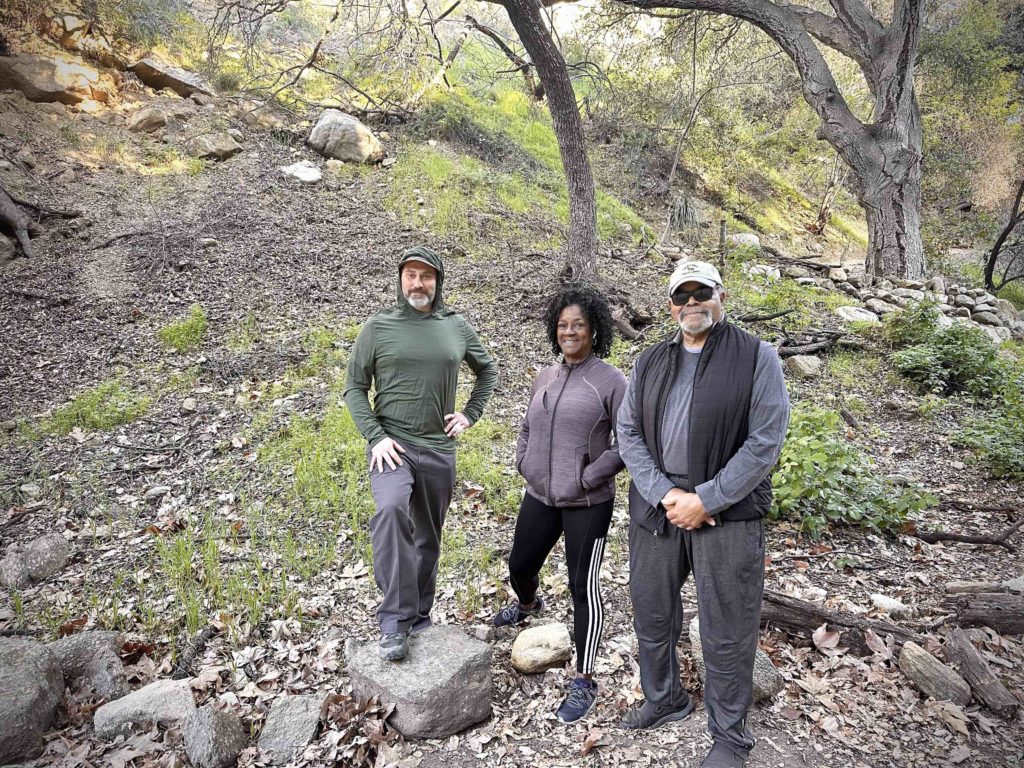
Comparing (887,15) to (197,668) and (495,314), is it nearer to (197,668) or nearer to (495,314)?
(495,314)

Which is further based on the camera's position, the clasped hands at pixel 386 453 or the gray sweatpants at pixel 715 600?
the clasped hands at pixel 386 453

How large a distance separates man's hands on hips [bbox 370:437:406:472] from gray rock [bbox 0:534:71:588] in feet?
10.3

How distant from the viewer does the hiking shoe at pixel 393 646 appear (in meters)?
3.00

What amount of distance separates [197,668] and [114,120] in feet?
38.1

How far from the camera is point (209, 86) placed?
12.4 m

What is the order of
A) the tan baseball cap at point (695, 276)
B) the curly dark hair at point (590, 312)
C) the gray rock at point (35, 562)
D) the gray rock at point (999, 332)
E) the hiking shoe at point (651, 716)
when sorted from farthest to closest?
the gray rock at point (999, 332)
the gray rock at point (35, 562)
the curly dark hair at point (590, 312)
the hiking shoe at point (651, 716)
the tan baseball cap at point (695, 276)

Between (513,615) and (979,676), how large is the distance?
246 centimetres

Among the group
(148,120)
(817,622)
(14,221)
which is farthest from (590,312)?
(148,120)

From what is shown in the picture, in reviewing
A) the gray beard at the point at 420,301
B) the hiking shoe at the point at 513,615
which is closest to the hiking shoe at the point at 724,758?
the hiking shoe at the point at 513,615

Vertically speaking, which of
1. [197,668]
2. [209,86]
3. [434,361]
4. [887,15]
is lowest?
[197,668]

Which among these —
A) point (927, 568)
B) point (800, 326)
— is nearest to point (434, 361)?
point (927, 568)

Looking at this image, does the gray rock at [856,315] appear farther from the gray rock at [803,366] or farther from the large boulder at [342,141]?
the large boulder at [342,141]

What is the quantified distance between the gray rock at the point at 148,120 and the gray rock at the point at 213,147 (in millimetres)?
745

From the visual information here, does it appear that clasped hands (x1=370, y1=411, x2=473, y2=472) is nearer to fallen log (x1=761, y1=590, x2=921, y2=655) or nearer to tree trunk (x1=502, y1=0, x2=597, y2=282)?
fallen log (x1=761, y1=590, x2=921, y2=655)
